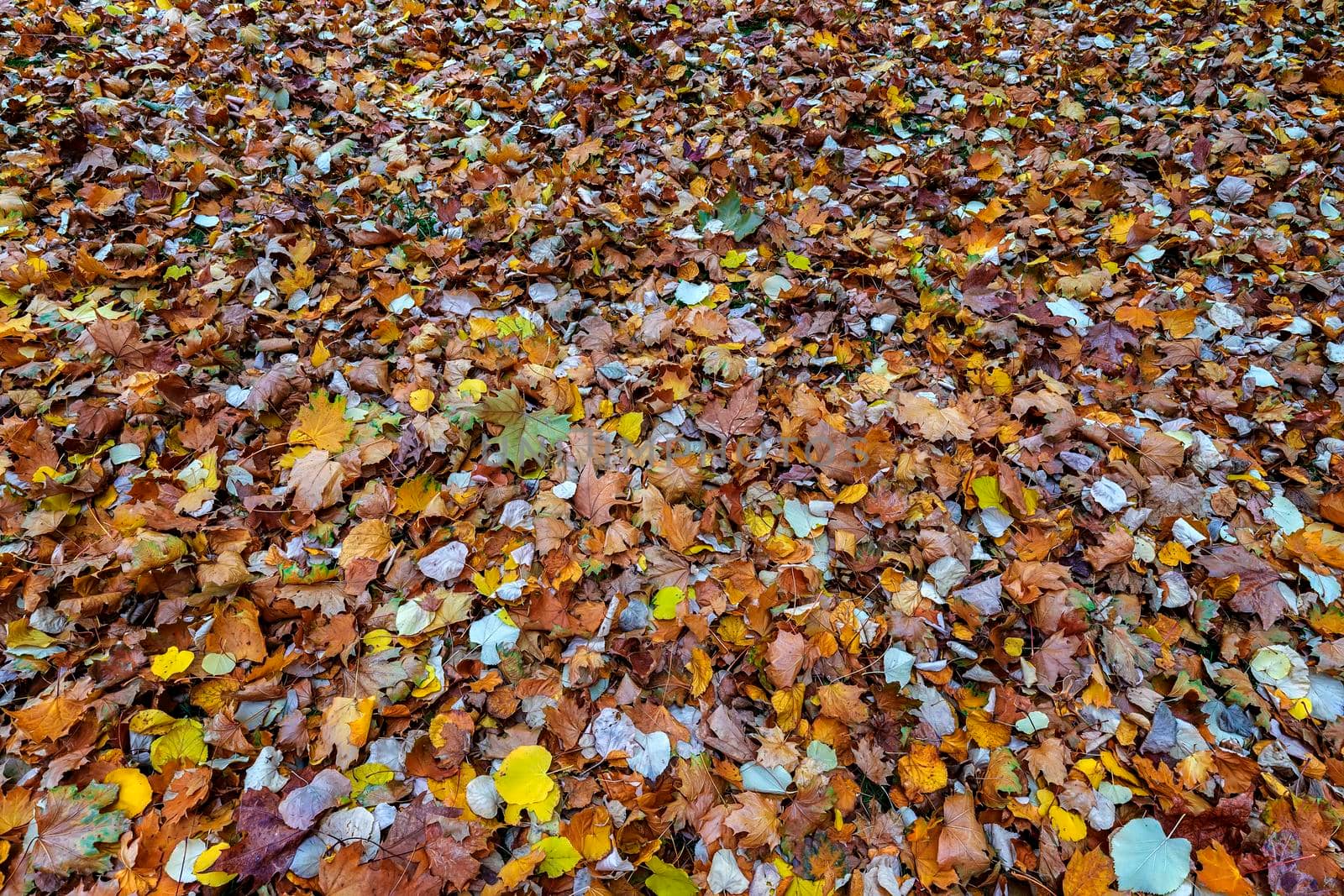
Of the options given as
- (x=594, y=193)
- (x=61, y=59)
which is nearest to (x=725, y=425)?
(x=594, y=193)

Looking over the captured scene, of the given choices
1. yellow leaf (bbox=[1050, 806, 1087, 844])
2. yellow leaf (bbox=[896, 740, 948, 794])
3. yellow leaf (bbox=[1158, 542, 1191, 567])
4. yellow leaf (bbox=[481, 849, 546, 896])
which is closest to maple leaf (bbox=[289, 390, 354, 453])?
yellow leaf (bbox=[481, 849, 546, 896])

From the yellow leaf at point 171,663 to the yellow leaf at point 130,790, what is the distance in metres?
0.22

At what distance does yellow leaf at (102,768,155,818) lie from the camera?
5.05ft

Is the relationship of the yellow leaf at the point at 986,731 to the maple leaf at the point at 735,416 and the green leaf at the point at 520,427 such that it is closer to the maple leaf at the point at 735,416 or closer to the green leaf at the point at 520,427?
the maple leaf at the point at 735,416

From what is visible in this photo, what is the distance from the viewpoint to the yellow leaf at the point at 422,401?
7.60 feet

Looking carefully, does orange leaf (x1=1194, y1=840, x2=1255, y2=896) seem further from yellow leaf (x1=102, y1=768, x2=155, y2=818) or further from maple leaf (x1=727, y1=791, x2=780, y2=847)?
yellow leaf (x1=102, y1=768, x2=155, y2=818)

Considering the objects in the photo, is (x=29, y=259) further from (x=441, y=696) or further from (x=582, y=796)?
(x=582, y=796)

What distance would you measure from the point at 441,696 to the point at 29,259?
238 centimetres

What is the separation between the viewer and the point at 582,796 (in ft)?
5.26

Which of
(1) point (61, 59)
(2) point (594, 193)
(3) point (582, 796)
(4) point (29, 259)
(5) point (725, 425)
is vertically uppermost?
(1) point (61, 59)

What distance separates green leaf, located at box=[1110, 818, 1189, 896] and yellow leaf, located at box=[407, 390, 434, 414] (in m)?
2.17

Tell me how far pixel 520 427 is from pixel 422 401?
378 millimetres

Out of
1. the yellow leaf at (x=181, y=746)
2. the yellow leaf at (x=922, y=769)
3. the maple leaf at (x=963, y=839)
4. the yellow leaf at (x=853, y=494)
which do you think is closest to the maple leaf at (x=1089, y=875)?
the maple leaf at (x=963, y=839)

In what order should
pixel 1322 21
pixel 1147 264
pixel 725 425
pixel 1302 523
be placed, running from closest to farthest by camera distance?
pixel 1302 523 → pixel 725 425 → pixel 1147 264 → pixel 1322 21
